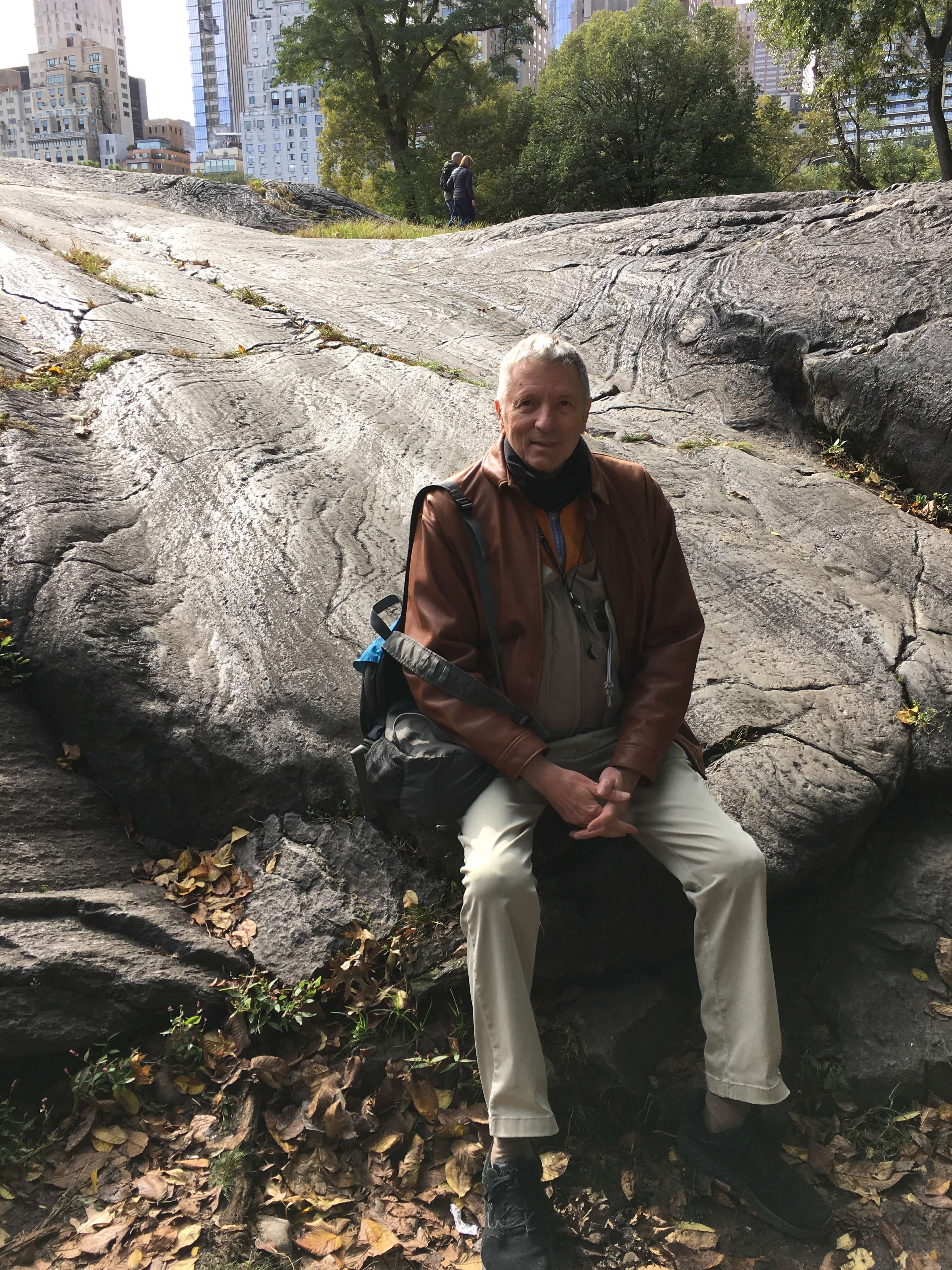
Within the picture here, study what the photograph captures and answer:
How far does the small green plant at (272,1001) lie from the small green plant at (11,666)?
5.64 feet

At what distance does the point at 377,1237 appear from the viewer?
112 inches

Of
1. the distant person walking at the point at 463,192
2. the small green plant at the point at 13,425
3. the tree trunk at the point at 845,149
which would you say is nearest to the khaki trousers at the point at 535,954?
the small green plant at the point at 13,425

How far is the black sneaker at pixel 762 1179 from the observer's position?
112 inches

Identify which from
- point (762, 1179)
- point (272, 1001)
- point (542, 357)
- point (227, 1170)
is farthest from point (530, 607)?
point (227, 1170)

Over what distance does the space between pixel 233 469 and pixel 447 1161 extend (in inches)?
161

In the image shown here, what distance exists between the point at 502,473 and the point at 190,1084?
2.45m

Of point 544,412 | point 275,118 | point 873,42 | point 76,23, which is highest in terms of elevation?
point 76,23

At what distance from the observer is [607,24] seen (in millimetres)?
31219

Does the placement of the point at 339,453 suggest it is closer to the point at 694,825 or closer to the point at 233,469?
the point at 233,469

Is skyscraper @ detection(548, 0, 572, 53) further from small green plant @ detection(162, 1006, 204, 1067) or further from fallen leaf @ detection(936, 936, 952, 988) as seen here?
small green plant @ detection(162, 1006, 204, 1067)

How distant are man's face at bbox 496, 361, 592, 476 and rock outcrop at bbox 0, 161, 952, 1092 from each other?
4.81 feet

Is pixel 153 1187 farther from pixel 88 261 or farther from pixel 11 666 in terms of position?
pixel 88 261

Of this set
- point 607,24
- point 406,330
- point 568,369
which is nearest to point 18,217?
point 406,330

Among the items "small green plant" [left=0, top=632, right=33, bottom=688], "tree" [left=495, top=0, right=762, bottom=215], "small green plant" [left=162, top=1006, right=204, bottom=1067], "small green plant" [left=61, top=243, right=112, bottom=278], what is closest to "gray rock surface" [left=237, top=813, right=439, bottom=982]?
"small green plant" [left=162, top=1006, right=204, bottom=1067]
